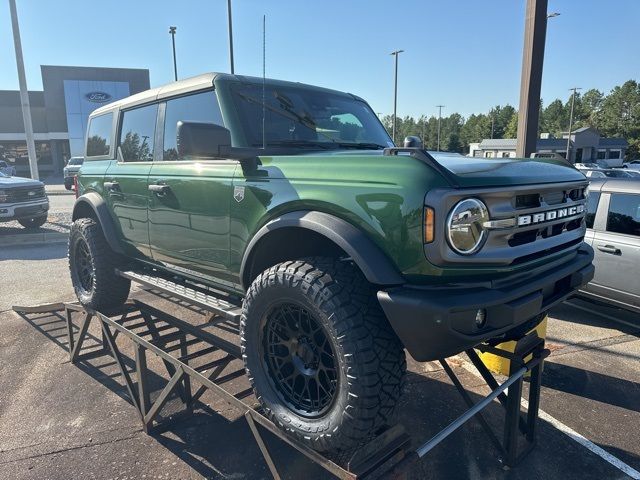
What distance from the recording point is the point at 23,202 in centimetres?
1133

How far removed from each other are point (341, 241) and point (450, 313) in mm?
553

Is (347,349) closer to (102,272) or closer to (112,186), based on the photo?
(112,186)

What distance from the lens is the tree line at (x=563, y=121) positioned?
6562 cm

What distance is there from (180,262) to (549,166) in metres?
2.46

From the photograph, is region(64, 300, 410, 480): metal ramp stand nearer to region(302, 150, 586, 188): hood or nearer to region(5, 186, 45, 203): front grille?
region(302, 150, 586, 188): hood

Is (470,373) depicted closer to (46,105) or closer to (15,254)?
(15,254)

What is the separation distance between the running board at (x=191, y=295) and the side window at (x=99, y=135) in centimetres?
127

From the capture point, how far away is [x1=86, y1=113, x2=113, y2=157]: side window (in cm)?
453

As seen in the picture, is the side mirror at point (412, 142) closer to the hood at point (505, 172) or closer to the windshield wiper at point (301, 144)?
the windshield wiper at point (301, 144)

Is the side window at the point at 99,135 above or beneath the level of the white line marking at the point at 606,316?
above

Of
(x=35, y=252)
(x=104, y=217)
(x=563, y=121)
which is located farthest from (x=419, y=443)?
(x=563, y=121)

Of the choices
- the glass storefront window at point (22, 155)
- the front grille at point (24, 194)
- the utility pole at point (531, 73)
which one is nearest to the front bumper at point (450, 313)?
the utility pole at point (531, 73)

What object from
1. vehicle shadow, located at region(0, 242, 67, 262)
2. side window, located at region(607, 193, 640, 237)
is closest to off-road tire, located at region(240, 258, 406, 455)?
side window, located at region(607, 193, 640, 237)

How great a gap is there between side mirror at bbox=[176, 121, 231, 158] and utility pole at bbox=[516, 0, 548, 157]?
15.0 ft
